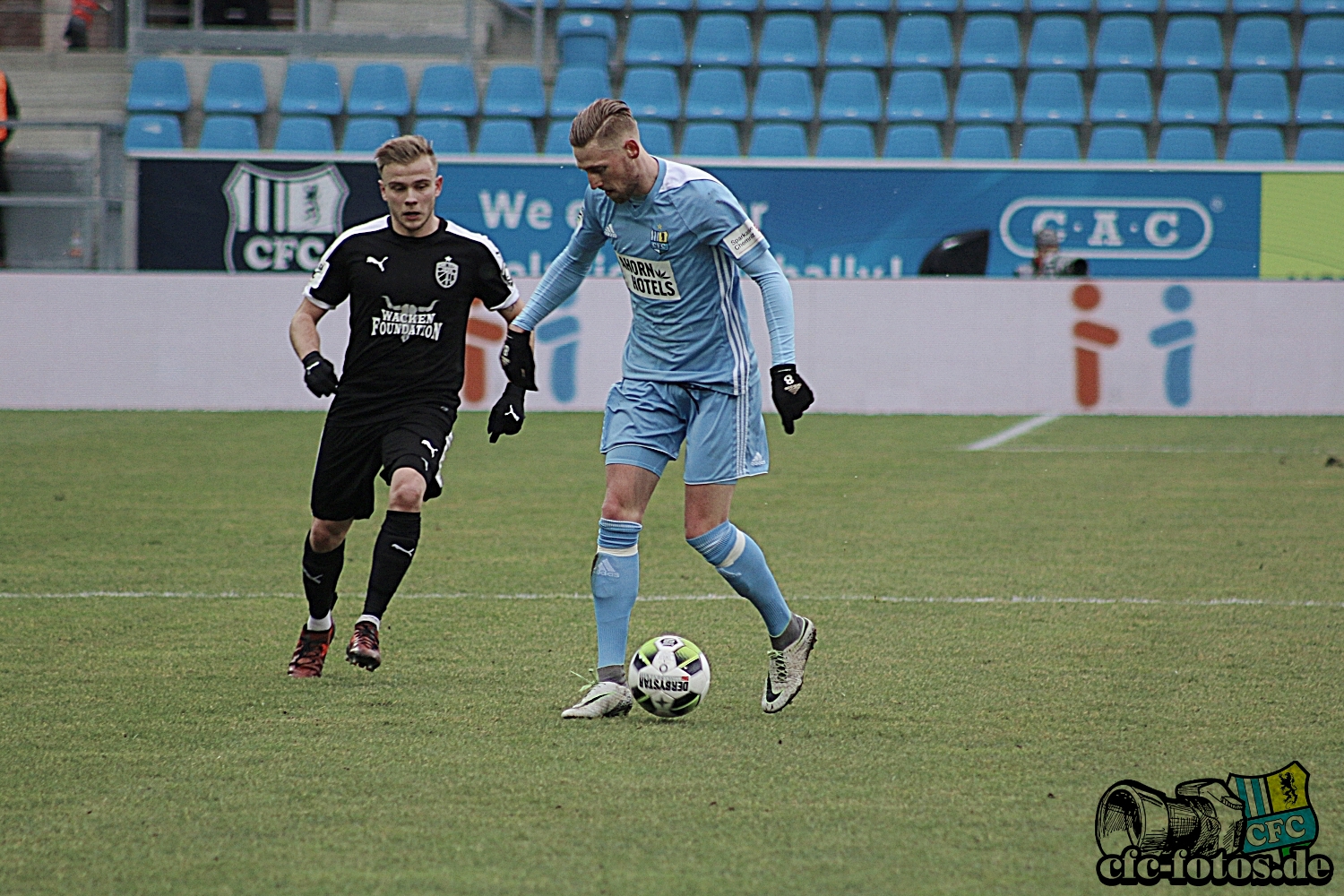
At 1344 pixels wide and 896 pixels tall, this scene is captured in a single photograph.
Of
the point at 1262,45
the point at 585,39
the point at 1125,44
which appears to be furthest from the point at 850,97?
the point at 1262,45

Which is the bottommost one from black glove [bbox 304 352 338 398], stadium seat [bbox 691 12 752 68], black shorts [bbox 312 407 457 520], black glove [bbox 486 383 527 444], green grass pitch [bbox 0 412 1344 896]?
green grass pitch [bbox 0 412 1344 896]

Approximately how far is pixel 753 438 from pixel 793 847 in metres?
1.68

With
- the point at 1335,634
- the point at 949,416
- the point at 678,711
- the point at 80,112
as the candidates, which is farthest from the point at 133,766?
the point at 80,112

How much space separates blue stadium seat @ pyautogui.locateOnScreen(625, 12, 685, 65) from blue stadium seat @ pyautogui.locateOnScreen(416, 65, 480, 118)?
2275 mm

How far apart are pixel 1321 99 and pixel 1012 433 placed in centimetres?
892

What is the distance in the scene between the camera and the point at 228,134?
19.2 meters

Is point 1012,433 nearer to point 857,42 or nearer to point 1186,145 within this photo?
point 1186,145

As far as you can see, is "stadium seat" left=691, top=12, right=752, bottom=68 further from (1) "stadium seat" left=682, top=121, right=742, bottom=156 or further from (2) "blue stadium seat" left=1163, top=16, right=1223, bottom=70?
(2) "blue stadium seat" left=1163, top=16, right=1223, bottom=70

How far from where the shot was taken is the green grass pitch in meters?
3.36

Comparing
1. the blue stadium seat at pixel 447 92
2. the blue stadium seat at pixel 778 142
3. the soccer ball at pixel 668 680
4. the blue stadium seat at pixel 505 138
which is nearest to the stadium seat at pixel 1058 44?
the blue stadium seat at pixel 778 142

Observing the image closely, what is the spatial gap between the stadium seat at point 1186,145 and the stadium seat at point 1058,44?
1.74 m

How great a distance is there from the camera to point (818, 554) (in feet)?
25.7

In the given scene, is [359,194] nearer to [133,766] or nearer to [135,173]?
[135,173]

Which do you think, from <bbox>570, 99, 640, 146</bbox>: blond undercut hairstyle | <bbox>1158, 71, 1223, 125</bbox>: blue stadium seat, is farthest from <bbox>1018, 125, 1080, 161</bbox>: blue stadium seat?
<bbox>570, 99, 640, 146</bbox>: blond undercut hairstyle
